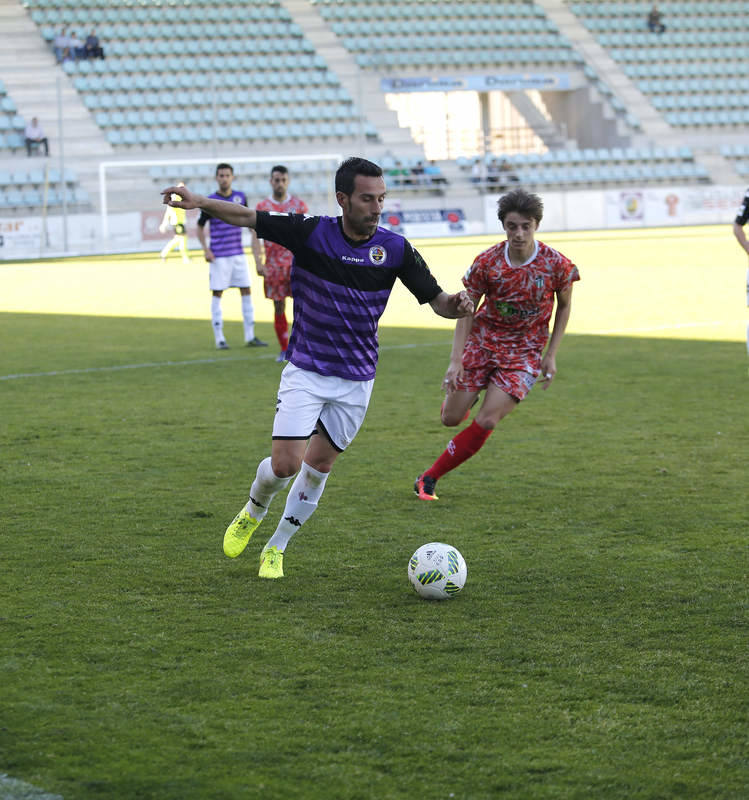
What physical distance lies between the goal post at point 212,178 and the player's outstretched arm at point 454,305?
2760cm

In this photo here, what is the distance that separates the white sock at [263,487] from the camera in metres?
5.30

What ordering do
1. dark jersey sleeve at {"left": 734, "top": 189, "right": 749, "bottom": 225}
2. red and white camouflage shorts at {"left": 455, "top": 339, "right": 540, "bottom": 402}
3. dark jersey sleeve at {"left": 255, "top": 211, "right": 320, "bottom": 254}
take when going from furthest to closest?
dark jersey sleeve at {"left": 734, "top": 189, "right": 749, "bottom": 225}, red and white camouflage shorts at {"left": 455, "top": 339, "right": 540, "bottom": 402}, dark jersey sleeve at {"left": 255, "top": 211, "right": 320, "bottom": 254}

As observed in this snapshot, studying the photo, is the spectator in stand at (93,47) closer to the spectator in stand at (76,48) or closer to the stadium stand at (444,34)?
the spectator in stand at (76,48)

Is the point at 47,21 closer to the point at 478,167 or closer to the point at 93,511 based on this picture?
the point at 478,167

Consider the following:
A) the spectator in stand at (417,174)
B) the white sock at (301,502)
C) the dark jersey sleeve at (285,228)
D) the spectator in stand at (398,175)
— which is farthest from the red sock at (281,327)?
the spectator in stand at (417,174)

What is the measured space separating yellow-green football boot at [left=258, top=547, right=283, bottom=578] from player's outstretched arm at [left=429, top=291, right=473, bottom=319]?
1.28 m

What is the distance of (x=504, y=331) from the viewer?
22.4 ft

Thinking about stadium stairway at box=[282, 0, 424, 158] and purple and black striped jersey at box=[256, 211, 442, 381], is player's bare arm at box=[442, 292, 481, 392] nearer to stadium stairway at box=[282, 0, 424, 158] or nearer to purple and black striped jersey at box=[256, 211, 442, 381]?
purple and black striped jersey at box=[256, 211, 442, 381]

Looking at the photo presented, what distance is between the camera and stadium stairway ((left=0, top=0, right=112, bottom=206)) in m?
34.6

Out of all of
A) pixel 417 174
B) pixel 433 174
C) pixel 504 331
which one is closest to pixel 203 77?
pixel 417 174

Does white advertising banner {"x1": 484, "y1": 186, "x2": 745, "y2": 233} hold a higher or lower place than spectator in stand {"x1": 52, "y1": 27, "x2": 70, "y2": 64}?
lower

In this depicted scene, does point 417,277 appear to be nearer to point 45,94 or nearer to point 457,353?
point 457,353

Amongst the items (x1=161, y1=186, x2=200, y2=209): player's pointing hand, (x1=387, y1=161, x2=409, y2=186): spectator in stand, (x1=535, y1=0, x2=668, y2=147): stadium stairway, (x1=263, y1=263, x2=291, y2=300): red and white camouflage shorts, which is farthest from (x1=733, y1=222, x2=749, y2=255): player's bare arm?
(x1=535, y1=0, x2=668, y2=147): stadium stairway

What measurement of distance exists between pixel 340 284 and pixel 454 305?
0.52 metres
